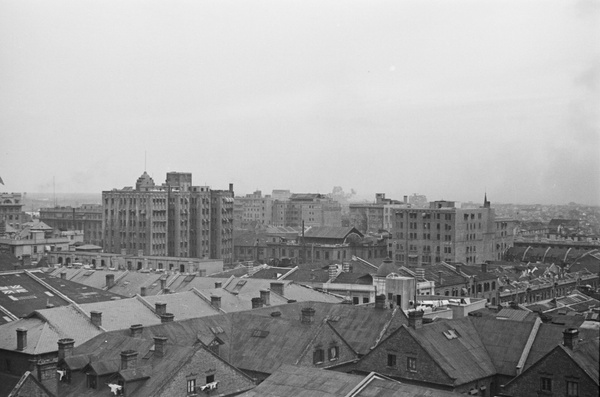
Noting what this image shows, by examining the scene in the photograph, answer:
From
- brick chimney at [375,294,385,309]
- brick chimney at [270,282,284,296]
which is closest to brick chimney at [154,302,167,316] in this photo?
brick chimney at [270,282,284,296]

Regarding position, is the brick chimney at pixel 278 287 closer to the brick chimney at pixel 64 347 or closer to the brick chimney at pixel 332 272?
the brick chimney at pixel 332 272

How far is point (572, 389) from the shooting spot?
45.2 m

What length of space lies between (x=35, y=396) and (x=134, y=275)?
2072 inches

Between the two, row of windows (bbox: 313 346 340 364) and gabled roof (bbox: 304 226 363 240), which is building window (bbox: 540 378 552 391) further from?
gabled roof (bbox: 304 226 363 240)

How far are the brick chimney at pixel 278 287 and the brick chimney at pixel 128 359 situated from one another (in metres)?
34.8

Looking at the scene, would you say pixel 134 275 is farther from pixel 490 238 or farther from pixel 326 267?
pixel 490 238

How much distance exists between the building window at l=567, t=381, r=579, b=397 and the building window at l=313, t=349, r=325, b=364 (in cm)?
1905

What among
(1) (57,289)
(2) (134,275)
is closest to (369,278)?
(2) (134,275)

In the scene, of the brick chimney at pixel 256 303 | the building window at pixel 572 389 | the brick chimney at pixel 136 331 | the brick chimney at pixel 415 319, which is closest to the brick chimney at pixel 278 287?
the brick chimney at pixel 256 303

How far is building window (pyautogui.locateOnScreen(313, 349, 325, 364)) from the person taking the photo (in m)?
58.3

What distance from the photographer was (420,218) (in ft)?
586

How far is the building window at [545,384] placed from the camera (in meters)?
46.6

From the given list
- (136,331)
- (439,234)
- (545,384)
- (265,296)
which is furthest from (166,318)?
(439,234)

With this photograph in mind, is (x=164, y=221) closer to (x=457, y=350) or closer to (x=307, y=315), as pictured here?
(x=307, y=315)
